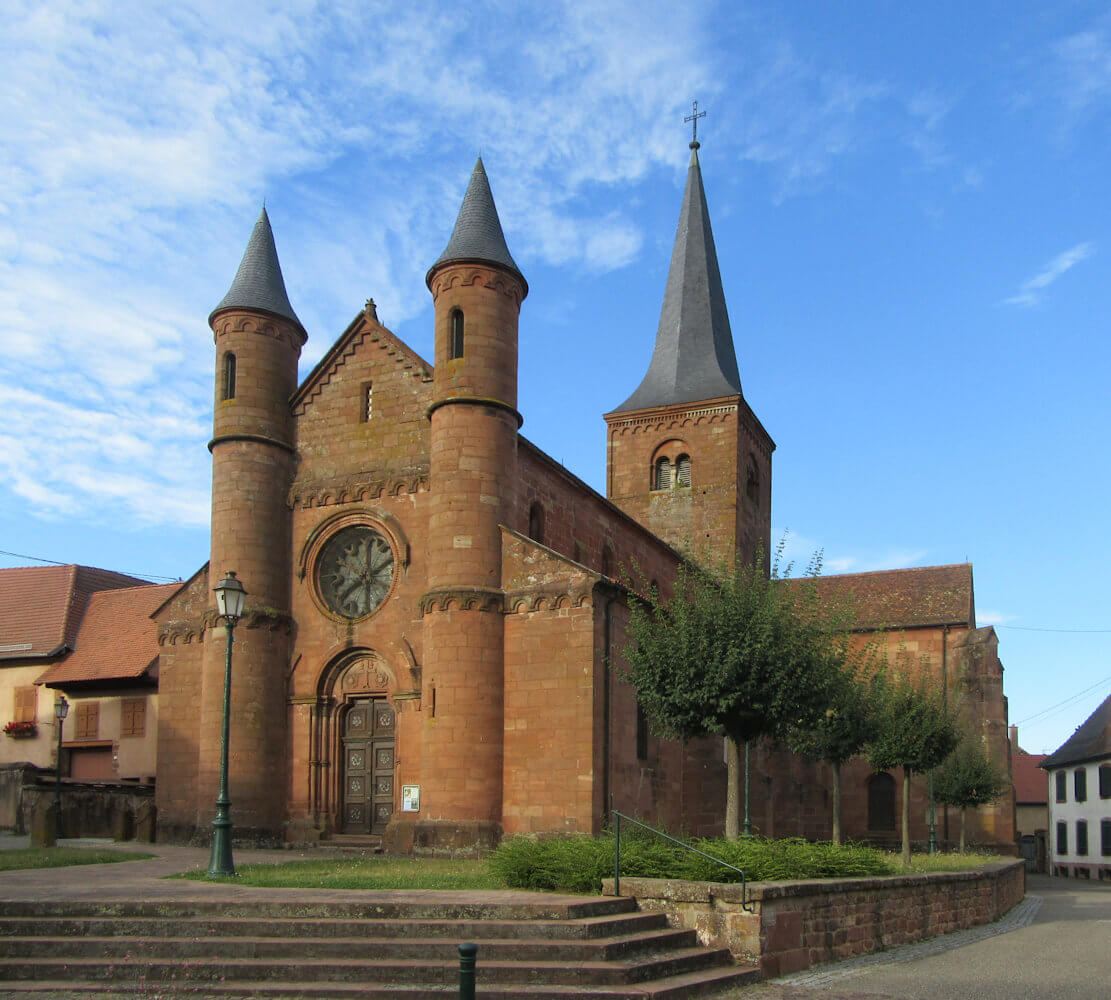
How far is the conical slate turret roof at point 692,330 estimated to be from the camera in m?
45.8

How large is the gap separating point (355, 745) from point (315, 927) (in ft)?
42.6

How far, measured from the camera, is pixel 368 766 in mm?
24547

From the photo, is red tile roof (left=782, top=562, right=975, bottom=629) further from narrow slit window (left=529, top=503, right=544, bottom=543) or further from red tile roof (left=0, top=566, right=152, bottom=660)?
red tile roof (left=0, top=566, right=152, bottom=660)

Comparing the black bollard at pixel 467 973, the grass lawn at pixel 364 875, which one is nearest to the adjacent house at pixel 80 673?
the grass lawn at pixel 364 875

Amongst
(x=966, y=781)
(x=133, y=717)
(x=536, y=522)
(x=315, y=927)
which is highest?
(x=536, y=522)

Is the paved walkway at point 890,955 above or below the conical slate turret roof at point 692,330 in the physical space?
below

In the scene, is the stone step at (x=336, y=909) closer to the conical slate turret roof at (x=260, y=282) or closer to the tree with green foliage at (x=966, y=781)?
the conical slate turret roof at (x=260, y=282)

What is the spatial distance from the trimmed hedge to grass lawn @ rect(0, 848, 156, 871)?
778cm

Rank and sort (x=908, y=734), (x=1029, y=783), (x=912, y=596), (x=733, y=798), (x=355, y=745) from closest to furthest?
1. (x=733, y=798)
2. (x=355, y=745)
3. (x=908, y=734)
4. (x=912, y=596)
5. (x=1029, y=783)

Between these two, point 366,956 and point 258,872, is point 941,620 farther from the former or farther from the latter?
point 366,956

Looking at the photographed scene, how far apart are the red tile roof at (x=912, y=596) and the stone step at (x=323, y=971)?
120 ft

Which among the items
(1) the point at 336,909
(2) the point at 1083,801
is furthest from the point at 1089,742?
(1) the point at 336,909

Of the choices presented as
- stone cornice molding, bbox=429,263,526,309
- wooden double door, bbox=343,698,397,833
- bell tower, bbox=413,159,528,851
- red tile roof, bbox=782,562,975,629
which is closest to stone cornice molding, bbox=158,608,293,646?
wooden double door, bbox=343,698,397,833

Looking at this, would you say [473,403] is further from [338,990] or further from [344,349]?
[338,990]
